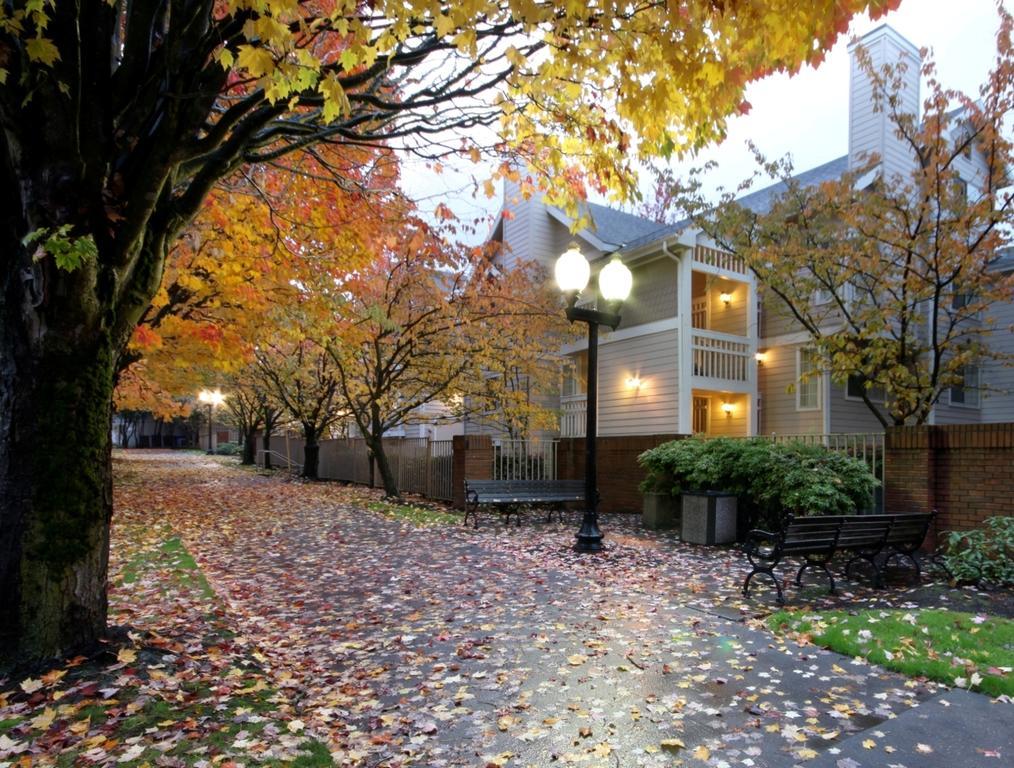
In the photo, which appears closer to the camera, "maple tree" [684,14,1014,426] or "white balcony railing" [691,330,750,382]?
"maple tree" [684,14,1014,426]

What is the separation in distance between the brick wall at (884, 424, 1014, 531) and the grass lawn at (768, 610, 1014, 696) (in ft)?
10.1

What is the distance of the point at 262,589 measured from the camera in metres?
7.36

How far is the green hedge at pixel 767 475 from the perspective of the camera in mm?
9133

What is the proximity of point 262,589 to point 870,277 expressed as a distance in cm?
1275

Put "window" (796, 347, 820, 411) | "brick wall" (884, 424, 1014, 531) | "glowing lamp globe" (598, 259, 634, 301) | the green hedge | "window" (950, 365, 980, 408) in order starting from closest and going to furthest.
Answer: "brick wall" (884, 424, 1014, 531)
the green hedge
"glowing lamp globe" (598, 259, 634, 301)
"window" (796, 347, 820, 411)
"window" (950, 365, 980, 408)

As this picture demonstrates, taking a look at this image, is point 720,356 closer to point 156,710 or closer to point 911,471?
point 911,471

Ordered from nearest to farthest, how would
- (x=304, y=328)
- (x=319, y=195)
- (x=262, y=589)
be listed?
(x=262, y=589), (x=319, y=195), (x=304, y=328)

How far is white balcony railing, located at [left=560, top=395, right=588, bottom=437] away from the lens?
1956 centimetres

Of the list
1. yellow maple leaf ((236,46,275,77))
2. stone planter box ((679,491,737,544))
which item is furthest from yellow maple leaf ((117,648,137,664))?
stone planter box ((679,491,737,544))

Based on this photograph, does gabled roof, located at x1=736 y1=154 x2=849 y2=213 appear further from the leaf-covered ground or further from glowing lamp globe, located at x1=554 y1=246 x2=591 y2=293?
the leaf-covered ground

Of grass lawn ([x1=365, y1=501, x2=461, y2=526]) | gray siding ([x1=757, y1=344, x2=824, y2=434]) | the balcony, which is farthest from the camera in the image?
gray siding ([x1=757, y1=344, x2=824, y2=434])

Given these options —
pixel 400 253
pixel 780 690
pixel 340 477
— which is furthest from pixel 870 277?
pixel 340 477

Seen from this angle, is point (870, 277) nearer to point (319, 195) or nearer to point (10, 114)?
point (319, 195)

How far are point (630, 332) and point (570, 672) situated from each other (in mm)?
14657
